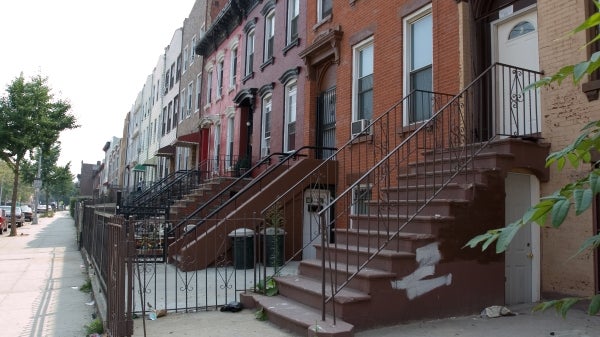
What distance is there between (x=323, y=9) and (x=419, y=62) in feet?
15.0

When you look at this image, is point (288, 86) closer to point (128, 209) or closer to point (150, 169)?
point (128, 209)

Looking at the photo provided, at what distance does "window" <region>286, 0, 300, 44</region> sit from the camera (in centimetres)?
1470

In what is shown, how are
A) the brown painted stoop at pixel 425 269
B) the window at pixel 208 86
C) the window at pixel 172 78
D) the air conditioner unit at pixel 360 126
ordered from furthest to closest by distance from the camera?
the window at pixel 172 78 < the window at pixel 208 86 < the air conditioner unit at pixel 360 126 < the brown painted stoop at pixel 425 269

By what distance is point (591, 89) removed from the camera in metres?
6.15

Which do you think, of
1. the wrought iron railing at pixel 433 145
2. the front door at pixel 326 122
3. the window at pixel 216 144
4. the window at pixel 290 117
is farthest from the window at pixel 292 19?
the window at pixel 216 144

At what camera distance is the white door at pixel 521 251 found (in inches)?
267

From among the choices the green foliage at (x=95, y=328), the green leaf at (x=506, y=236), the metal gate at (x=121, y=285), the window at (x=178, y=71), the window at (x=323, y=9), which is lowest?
the green foliage at (x=95, y=328)

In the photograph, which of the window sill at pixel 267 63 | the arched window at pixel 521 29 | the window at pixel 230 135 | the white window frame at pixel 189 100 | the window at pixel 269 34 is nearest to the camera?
the arched window at pixel 521 29

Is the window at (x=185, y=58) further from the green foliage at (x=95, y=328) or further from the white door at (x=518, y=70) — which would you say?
the green foliage at (x=95, y=328)

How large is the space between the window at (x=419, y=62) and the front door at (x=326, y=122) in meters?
3.16

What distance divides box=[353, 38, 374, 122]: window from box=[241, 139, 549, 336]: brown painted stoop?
14.6ft

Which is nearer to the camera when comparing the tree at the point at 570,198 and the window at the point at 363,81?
the tree at the point at 570,198

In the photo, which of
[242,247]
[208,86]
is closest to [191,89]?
[208,86]

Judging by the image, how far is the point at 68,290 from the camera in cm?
974
